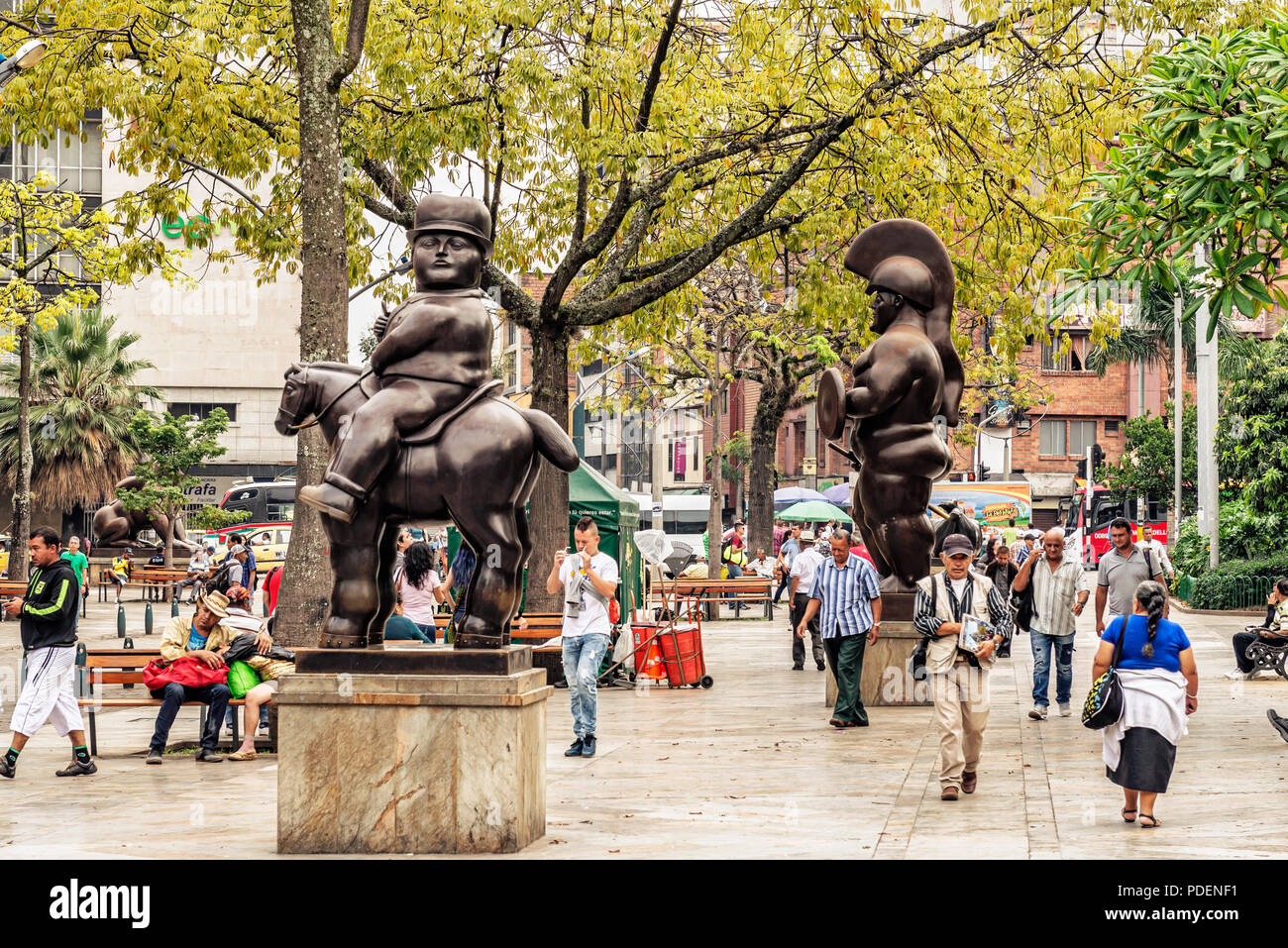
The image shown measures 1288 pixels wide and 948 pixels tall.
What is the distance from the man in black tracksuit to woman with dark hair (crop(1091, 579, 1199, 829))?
23.9 feet

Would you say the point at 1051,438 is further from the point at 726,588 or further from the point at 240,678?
the point at 240,678

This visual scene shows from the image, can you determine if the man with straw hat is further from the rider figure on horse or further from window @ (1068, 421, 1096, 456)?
window @ (1068, 421, 1096, 456)

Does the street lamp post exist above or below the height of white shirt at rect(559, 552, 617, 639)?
above

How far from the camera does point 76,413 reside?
4066cm

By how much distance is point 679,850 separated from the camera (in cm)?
780

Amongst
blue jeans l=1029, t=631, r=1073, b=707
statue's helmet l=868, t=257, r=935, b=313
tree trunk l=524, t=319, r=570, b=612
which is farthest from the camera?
tree trunk l=524, t=319, r=570, b=612

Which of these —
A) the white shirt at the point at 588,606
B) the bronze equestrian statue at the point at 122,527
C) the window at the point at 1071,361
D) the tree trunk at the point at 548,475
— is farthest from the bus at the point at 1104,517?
the white shirt at the point at 588,606

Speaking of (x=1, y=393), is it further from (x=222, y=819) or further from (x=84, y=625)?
(x=222, y=819)

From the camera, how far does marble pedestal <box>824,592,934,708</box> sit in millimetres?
14742

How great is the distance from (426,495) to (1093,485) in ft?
159

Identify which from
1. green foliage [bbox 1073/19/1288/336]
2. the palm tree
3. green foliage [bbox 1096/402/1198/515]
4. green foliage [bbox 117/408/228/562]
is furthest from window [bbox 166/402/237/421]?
green foliage [bbox 1073/19/1288/336]

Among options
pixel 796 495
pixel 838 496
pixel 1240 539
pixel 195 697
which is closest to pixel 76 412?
pixel 796 495

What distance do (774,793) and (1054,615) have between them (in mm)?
5572

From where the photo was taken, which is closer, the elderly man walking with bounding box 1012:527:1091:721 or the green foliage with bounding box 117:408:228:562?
the elderly man walking with bounding box 1012:527:1091:721
